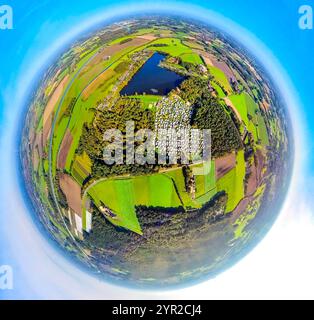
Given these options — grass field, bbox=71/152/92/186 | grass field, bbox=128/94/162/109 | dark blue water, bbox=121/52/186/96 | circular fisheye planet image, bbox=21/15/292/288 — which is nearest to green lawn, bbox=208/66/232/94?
circular fisheye planet image, bbox=21/15/292/288

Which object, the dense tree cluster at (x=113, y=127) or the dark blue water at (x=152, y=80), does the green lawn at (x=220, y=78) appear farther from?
the dense tree cluster at (x=113, y=127)

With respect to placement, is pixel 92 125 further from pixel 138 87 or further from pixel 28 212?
pixel 28 212

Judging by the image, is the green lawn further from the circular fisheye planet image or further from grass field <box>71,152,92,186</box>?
grass field <box>71,152,92,186</box>

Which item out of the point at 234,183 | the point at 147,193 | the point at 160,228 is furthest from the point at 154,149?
the point at 234,183

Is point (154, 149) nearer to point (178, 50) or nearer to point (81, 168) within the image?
point (81, 168)

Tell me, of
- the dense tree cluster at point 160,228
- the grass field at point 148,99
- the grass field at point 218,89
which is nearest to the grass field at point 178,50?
the grass field at point 218,89

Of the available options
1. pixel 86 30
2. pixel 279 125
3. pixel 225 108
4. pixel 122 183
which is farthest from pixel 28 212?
pixel 279 125
